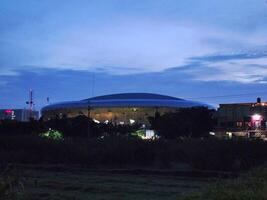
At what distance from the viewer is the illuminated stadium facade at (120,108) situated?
152500 mm

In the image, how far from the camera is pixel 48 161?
37.2 meters

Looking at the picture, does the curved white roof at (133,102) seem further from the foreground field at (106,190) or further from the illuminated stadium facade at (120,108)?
the foreground field at (106,190)

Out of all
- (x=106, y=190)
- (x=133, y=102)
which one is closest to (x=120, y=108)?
(x=133, y=102)

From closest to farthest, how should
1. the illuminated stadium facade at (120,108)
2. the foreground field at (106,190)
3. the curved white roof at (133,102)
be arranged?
1. the foreground field at (106,190)
2. the illuminated stadium facade at (120,108)
3. the curved white roof at (133,102)

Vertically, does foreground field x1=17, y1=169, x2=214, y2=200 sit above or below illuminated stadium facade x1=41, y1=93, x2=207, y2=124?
below

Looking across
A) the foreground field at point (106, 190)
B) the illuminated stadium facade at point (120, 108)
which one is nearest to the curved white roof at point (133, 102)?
the illuminated stadium facade at point (120, 108)

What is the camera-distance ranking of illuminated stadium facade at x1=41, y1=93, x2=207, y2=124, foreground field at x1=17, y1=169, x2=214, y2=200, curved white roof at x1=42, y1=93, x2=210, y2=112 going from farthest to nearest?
1. curved white roof at x1=42, y1=93, x2=210, y2=112
2. illuminated stadium facade at x1=41, y1=93, x2=207, y2=124
3. foreground field at x1=17, y1=169, x2=214, y2=200

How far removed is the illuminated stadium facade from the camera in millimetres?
152500

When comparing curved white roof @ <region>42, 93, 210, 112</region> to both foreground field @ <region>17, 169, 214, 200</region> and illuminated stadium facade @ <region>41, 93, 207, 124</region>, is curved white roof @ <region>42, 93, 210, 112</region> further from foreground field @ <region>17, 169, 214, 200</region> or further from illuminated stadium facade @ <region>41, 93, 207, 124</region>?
foreground field @ <region>17, 169, 214, 200</region>

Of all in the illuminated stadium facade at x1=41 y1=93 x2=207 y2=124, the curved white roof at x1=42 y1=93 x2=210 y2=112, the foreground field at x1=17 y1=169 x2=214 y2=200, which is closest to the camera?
the foreground field at x1=17 y1=169 x2=214 y2=200

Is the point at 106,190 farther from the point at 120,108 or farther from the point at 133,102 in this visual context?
the point at 133,102

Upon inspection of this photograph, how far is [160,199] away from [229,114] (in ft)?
301

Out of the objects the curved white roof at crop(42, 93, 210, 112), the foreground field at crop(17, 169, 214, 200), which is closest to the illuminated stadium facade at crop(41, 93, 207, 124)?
the curved white roof at crop(42, 93, 210, 112)

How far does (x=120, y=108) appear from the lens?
15462cm
